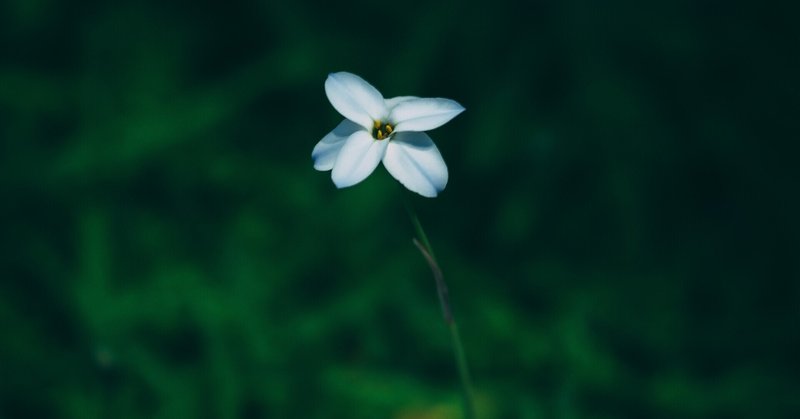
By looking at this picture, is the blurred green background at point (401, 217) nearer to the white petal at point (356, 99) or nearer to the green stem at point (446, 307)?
the green stem at point (446, 307)

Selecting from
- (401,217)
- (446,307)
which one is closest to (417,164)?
(446,307)

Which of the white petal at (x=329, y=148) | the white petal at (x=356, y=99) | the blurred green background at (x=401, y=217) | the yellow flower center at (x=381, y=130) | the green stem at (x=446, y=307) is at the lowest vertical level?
the green stem at (x=446, y=307)

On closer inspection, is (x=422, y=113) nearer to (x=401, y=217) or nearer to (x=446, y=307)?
(x=446, y=307)

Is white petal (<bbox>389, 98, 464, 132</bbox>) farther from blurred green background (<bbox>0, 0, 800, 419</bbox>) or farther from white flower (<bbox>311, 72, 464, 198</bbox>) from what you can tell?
blurred green background (<bbox>0, 0, 800, 419</bbox>)

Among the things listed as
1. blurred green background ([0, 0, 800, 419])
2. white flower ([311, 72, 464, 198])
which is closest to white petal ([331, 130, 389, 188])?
white flower ([311, 72, 464, 198])

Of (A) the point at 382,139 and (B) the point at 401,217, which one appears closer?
(A) the point at 382,139

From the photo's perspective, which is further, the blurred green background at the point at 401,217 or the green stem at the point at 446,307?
the blurred green background at the point at 401,217

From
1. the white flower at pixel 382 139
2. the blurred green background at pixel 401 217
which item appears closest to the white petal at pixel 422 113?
the white flower at pixel 382 139
